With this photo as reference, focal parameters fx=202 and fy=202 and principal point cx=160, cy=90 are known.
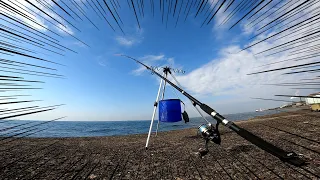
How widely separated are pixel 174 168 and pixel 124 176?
122cm

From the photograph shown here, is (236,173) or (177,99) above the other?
(177,99)

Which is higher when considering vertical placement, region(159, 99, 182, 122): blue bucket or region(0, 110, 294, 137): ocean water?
region(159, 99, 182, 122): blue bucket

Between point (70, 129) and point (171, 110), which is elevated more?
point (171, 110)

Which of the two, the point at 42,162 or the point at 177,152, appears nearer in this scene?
the point at 42,162

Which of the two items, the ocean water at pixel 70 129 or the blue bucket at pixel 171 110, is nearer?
the ocean water at pixel 70 129

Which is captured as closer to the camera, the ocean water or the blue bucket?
the ocean water

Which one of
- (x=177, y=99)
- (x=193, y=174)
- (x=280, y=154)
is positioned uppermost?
(x=177, y=99)

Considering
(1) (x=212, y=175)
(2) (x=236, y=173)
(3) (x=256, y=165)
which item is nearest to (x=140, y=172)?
(1) (x=212, y=175)

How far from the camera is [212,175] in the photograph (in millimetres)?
4348

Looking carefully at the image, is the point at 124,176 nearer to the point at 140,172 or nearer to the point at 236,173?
the point at 140,172

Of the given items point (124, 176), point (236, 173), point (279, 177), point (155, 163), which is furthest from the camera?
point (155, 163)

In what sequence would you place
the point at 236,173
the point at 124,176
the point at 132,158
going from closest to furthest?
the point at 236,173 → the point at 124,176 → the point at 132,158

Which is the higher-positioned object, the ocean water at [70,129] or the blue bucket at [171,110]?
the blue bucket at [171,110]

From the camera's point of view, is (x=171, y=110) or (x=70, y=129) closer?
(x=171, y=110)
